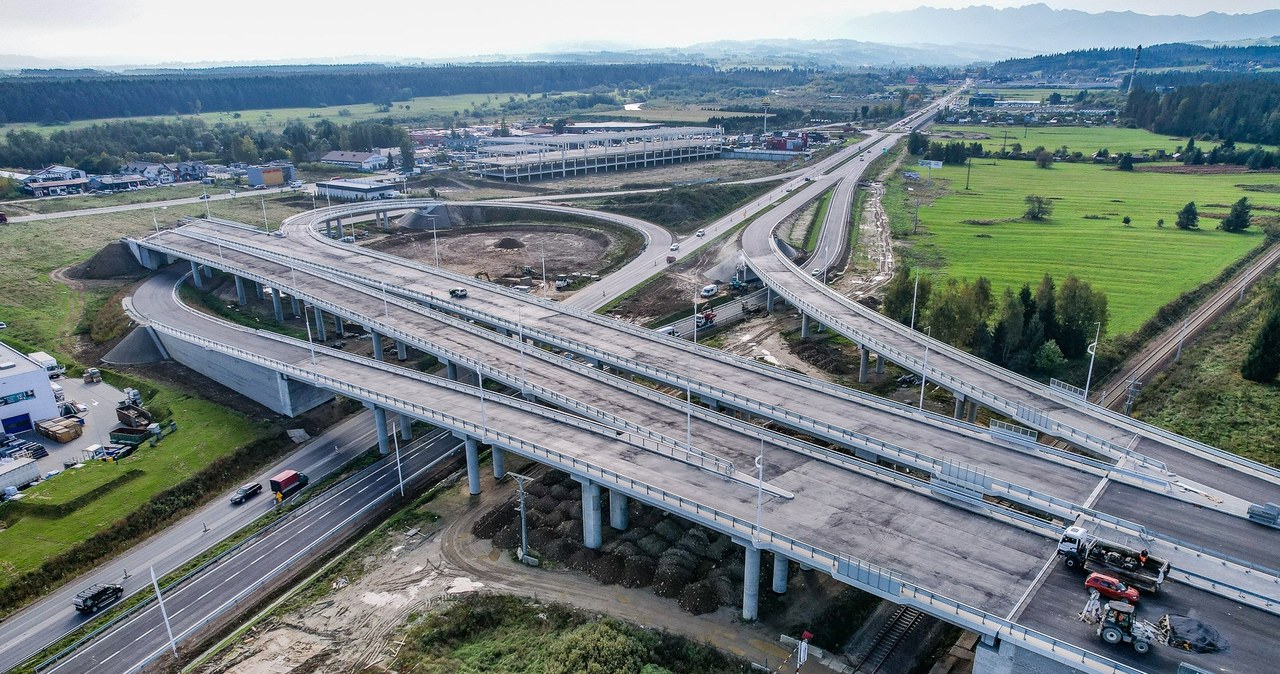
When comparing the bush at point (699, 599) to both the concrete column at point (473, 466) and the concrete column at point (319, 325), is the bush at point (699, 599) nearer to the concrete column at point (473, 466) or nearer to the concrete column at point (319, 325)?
the concrete column at point (473, 466)

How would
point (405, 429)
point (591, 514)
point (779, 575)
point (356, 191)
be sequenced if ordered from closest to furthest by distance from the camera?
point (779, 575) < point (591, 514) < point (405, 429) < point (356, 191)

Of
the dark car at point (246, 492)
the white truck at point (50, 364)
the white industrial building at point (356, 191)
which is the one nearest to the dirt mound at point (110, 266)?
the white truck at point (50, 364)

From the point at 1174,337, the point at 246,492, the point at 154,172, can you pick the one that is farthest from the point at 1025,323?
the point at 154,172

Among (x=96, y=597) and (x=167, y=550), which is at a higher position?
(x=96, y=597)

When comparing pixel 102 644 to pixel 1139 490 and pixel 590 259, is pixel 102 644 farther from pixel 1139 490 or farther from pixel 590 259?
pixel 590 259

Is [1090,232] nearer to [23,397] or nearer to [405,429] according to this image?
[405,429]

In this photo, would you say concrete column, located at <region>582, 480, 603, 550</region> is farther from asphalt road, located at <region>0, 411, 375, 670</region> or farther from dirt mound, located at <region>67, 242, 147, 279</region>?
dirt mound, located at <region>67, 242, 147, 279</region>

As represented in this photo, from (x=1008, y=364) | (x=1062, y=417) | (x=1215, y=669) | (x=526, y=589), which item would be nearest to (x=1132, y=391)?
(x=1008, y=364)
